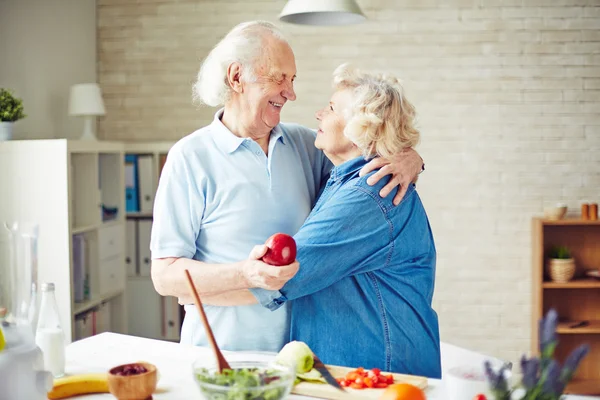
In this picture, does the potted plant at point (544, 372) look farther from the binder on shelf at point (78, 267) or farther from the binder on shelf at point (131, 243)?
the binder on shelf at point (131, 243)

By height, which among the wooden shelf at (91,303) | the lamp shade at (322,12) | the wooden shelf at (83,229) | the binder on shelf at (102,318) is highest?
the lamp shade at (322,12)

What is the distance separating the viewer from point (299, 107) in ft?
16.7

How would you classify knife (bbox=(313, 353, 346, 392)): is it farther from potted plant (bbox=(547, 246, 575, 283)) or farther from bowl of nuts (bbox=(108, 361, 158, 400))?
potted plant (bbox=(547, 246, 575, 283))

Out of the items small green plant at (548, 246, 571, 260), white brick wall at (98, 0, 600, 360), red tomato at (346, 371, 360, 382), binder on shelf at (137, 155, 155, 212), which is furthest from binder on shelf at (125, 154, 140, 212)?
red tomato at (346, 371, 360, 382)

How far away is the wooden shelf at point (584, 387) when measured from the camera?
4.91m

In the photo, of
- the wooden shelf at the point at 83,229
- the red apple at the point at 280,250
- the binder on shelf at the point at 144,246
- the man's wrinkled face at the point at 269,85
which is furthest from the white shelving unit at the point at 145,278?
the red apple at the point at 280,250

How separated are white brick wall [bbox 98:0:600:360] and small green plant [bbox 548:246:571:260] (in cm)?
19

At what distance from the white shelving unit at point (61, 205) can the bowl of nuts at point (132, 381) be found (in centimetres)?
254

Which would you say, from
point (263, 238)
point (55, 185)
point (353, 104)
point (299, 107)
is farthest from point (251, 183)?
point (299, 107)

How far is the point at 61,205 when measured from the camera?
13.0 feet

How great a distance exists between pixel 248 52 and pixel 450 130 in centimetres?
309

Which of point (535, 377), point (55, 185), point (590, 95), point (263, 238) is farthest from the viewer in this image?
point (590, 95)

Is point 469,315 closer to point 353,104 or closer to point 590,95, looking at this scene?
point 590,95

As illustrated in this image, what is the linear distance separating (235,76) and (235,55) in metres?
0.07
